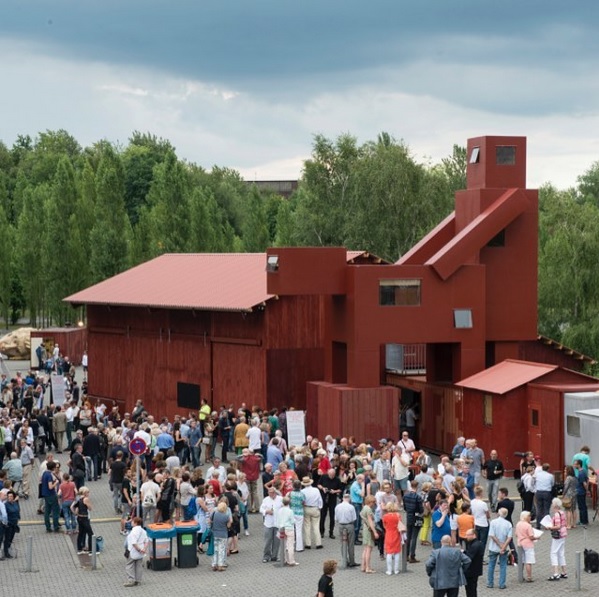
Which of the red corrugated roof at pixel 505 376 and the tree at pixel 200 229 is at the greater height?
the tree at pixel 200 229

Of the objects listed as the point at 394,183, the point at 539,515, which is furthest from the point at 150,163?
the point at 539,515

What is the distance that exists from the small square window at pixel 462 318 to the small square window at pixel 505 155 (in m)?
4.67

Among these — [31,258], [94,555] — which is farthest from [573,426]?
[31,258]

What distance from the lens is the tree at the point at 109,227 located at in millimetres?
79688

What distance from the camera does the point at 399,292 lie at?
38.3m

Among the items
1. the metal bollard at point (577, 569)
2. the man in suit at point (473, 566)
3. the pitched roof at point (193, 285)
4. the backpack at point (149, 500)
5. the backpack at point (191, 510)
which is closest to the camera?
the man in suit at point (473, 566)

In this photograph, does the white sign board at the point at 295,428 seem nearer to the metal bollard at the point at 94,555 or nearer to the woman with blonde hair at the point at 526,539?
the metal bollard at the point at 94,555

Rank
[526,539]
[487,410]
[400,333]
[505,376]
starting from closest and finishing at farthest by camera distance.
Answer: [526,539], [487,410], [505,376], [400,333]

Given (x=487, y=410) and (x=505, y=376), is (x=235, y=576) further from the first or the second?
(x=505, y=376)

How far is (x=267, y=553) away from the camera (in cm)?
2566

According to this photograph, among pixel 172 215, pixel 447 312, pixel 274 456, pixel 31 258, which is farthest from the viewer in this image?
pixel 31 258

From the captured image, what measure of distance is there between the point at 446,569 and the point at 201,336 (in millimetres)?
25144

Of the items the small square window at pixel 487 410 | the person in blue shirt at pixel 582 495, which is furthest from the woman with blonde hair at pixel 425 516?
the small square window at pixel 487 410

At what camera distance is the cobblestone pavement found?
23.3 m
